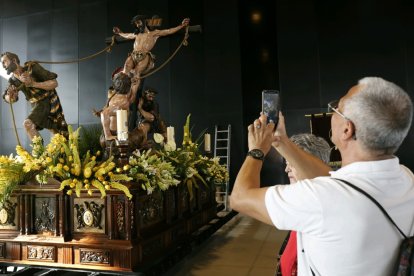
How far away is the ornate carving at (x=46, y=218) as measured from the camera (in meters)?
2.84

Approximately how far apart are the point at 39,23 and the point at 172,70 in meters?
4.11

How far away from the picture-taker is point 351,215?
84 centimetres

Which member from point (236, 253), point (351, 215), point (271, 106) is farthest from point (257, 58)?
point (351, 215)

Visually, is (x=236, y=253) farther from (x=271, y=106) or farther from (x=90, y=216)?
(x=271, y=106)

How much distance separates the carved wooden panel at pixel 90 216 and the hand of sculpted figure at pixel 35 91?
5.05 ft

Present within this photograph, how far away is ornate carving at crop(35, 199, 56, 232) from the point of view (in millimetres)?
2844

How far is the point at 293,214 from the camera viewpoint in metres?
0.87

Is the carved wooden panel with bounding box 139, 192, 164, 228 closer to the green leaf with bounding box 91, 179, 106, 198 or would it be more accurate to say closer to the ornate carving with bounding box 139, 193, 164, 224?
the ornate carving with bounding box 139, 193, 164, 224

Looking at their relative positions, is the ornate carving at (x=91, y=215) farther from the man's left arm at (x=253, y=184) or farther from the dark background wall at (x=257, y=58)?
the dark background wall at (x=257, y=58)

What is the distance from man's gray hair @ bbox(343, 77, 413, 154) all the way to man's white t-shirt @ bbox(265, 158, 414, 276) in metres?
0.06

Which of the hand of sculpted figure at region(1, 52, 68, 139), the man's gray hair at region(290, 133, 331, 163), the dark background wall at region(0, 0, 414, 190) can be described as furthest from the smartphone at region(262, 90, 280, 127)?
the dark background wall at region(0, 0, 414, 190)

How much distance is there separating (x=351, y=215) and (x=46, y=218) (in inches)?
104

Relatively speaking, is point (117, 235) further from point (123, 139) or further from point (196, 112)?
point (196, 112)

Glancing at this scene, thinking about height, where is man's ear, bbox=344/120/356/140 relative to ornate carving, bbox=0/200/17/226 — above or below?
above
